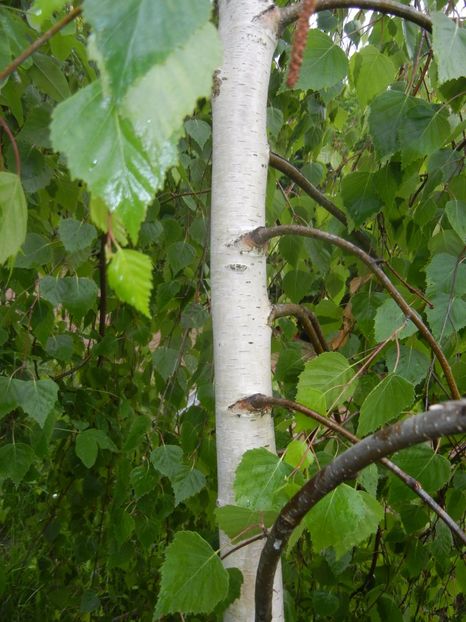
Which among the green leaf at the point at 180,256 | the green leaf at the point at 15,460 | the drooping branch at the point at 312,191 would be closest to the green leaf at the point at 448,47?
the drooping branch at the point at 312,191

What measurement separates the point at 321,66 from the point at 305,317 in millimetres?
306

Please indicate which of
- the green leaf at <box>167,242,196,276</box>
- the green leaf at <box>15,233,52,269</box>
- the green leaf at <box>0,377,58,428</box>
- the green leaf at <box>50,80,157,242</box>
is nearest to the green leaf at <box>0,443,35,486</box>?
the green leaf at <box>0,377,58,428</box>

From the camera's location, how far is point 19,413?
1.31 meters

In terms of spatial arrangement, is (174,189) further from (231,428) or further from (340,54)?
(231,428)

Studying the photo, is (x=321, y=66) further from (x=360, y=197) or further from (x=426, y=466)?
(x=426, y=466)

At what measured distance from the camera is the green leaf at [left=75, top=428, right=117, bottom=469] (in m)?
1.03

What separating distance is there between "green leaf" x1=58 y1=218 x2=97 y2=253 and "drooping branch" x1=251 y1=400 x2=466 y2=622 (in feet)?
1.61

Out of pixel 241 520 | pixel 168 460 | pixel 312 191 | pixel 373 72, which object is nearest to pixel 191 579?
pixel 241 520

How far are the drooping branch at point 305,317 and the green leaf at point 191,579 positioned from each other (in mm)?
246

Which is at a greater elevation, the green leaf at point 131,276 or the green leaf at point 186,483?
the green leaf at point 131,276

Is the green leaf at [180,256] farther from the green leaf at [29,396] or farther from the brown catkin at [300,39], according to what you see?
the brown catkin at [300,39]

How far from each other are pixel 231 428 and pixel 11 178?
1.15 ft

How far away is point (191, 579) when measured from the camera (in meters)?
0.60

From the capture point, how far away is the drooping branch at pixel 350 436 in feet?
1.72
